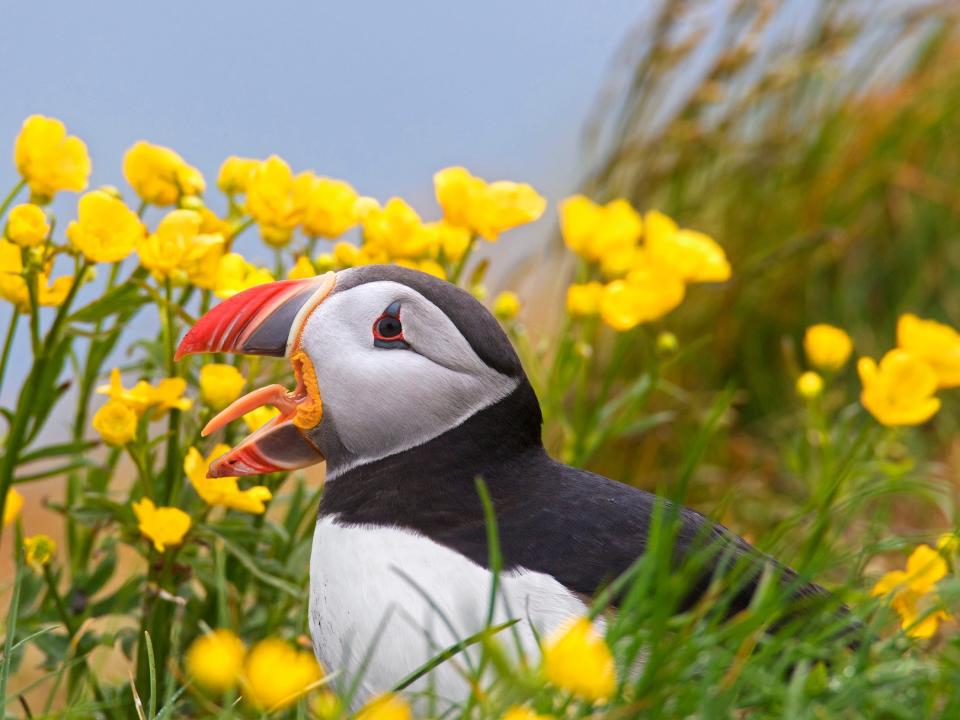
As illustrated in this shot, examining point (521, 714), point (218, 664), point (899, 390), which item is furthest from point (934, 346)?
point (218, 664)

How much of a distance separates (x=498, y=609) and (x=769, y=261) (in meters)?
2.45

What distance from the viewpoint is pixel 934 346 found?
2.58 meters

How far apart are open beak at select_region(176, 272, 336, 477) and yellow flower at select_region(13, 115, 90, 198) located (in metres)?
0.53

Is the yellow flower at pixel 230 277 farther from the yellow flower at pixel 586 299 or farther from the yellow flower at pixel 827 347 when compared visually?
the yellow flower at pixel 827 347

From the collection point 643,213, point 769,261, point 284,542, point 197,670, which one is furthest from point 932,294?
point 197,670

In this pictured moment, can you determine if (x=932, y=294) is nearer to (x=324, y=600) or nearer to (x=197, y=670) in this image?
(x=324, y=600)

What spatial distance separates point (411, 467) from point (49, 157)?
0.97 meters

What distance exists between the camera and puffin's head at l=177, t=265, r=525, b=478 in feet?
6.68

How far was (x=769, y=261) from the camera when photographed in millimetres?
4012

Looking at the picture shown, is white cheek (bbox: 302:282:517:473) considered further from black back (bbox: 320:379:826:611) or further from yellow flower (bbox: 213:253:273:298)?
yellow flower (bbox: 213:253:273:298)

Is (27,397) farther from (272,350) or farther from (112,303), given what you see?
(272,350)

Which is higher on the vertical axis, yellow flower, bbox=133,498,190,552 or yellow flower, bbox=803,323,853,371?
yellow flower, bbox=803,323,853,371

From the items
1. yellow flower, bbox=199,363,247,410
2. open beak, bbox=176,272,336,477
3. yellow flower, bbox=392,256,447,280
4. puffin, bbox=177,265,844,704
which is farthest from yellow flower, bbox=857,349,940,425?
yellow flower, bbox=199,363,247,410

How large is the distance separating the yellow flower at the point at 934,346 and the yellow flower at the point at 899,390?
6cm
